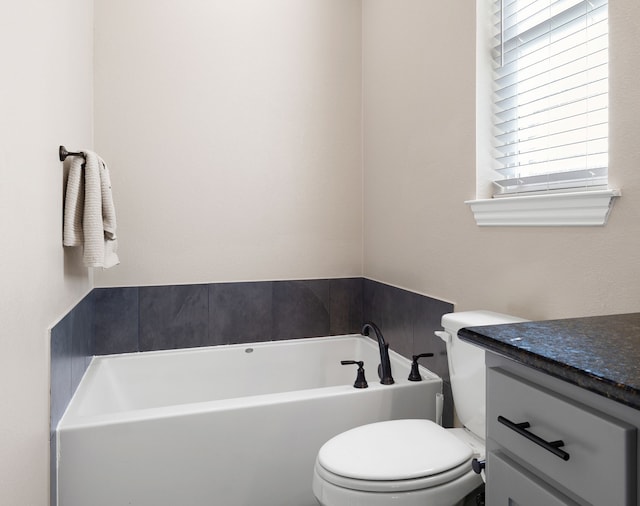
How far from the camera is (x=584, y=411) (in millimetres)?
627

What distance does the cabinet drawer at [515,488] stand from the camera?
0.69 metres

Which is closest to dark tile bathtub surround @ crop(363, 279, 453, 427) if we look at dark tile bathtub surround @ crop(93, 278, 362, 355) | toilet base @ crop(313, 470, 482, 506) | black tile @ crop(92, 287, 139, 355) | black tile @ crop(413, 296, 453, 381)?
black tile @ crop(413, 296, 453, 381)

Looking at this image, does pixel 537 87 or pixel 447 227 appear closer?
pixel 537 87

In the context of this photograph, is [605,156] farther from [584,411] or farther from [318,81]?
[318,81]

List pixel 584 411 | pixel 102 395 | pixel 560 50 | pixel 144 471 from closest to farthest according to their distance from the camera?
pixel 584 411 → pixel 560 50 → pixel 144 471 → pixel 102 395

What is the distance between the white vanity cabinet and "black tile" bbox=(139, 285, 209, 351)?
1961mm

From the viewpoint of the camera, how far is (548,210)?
138cm

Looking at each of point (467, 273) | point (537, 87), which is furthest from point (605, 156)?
point (467, 273)

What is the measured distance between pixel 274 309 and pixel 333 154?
1.02 metres

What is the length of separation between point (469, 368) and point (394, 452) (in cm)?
39

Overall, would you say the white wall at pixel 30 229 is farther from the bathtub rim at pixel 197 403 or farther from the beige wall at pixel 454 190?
the beige wall at pixel 454 190

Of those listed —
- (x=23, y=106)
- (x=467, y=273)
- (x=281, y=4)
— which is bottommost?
(x=467, y=273)

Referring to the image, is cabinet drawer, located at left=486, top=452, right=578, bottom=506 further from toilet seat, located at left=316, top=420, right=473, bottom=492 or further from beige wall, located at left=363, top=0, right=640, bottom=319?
beige wall, located at left=363, top=0, right=640, bottom=319

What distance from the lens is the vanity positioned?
0.57m
